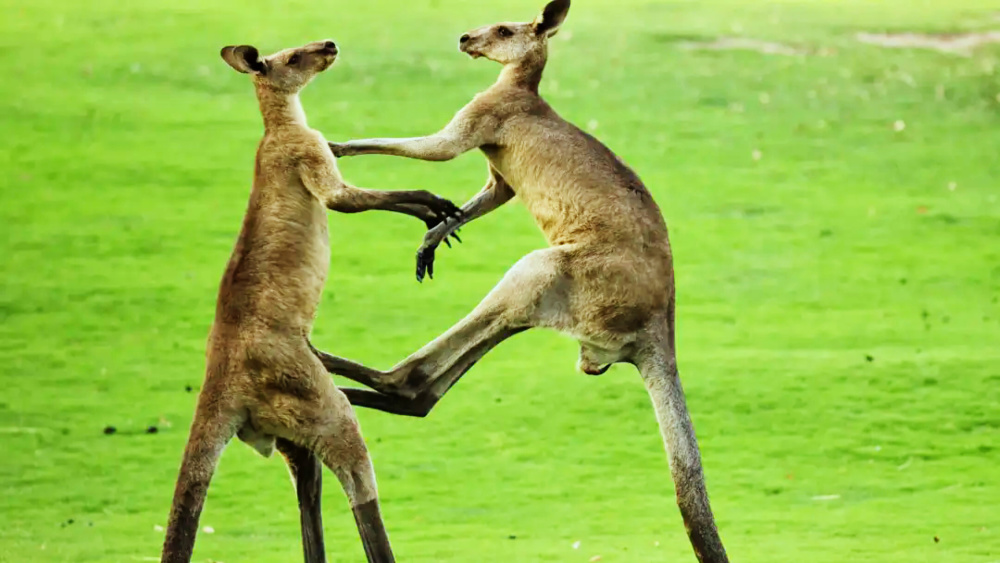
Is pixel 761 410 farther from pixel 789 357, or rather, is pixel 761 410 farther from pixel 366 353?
pixel 366 353

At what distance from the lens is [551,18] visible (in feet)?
21.0

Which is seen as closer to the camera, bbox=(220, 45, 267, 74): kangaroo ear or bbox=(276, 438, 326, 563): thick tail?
bbox=(220, 45, 267, 74): kangaroo ear

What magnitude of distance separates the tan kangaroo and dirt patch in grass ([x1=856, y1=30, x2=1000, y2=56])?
15.1 m

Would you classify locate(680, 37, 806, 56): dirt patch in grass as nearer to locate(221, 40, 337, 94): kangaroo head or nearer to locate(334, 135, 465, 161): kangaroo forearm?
locate(334, 135, 465, 161): kangaroo forearm

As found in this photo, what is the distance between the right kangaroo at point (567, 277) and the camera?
19.9 feet

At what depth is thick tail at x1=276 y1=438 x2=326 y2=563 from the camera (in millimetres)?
6012

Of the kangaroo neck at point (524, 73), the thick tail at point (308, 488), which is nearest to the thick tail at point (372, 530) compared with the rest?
the thick tail at point (308, 488)

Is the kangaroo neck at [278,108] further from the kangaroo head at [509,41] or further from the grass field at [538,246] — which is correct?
the grass field at [538,246]

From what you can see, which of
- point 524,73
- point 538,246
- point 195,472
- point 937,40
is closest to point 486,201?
point 524,73

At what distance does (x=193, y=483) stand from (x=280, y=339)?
565mm

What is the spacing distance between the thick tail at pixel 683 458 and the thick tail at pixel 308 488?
1.28 m

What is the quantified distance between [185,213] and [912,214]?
22.3 ft

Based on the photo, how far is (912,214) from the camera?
15.4 m

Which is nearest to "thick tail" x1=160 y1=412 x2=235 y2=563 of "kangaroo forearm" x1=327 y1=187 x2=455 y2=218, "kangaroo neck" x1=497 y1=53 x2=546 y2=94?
"kangaroo forearm" x1=327 y1=187 x2=455 y2=218
